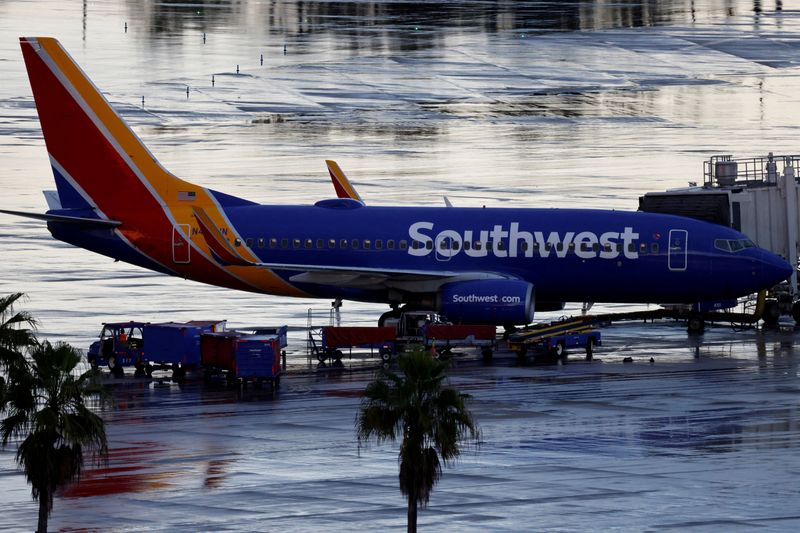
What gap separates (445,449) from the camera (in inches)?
1309

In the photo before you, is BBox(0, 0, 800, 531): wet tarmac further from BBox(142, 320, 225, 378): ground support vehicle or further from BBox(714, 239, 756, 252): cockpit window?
BBox(714, 239, 756, 252): cockpit window

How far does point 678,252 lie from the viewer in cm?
6109

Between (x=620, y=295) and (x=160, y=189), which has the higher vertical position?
(x=160, y=189)

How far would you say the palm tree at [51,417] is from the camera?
3391 cm

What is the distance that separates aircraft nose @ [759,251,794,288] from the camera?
202 feet

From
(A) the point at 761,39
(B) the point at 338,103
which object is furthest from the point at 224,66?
(A) the point at 761,39

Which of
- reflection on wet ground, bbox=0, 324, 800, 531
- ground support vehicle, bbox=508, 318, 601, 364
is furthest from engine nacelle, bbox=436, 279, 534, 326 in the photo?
reflection on wet ground, bbox=0, 324, 800, 531

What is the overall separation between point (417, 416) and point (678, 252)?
29.5 m

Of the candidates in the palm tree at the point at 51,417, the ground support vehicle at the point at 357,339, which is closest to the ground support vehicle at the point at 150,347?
the ground support vehicle at the point at 357,339

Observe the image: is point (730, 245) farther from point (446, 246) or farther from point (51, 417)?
point (51, 417)

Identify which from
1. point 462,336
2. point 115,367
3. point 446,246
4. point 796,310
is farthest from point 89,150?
point 796,310

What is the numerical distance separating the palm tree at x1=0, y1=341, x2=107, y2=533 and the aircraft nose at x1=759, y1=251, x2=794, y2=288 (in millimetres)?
32531

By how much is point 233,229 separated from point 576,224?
39.4ft

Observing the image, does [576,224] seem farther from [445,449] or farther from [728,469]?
[445,449]
